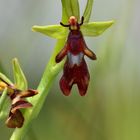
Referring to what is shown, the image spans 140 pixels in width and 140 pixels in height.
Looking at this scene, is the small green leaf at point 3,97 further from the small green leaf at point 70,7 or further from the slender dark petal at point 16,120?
the small green leaf at point 70,7

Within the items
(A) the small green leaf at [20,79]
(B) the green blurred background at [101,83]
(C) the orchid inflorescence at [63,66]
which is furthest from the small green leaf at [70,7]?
(B) the green blurred background at [101,83]

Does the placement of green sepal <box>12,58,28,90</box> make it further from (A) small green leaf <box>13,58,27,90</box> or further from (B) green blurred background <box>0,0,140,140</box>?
(B) green blurred background <box>0,0,140,140</box>

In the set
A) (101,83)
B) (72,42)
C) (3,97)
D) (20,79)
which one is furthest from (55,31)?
(101,83)

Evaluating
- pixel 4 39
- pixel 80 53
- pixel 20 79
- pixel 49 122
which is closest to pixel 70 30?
pixel 80 53

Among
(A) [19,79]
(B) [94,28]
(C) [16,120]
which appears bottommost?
(C) [16,120]

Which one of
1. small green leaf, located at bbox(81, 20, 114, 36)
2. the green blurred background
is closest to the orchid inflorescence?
small green leaf, located at bbox(81, 20, 114, 36)

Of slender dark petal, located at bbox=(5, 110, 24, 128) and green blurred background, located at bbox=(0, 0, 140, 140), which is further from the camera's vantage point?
green blurred background, located at bbox=(0, 0, 140, 140)

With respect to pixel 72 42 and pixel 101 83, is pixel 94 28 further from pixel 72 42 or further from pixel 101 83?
pixel 101 83
